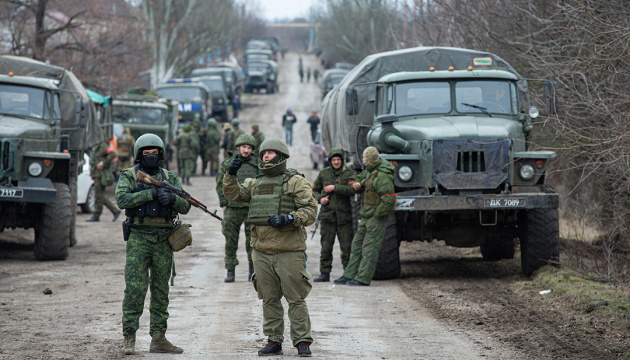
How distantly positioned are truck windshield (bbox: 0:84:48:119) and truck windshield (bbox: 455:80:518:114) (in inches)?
254

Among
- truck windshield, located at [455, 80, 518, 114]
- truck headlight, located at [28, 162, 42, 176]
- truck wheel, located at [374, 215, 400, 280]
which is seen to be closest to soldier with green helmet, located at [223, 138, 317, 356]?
truck wheel, located at [374, 215, 400, 280]

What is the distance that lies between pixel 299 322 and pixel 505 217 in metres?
4.86

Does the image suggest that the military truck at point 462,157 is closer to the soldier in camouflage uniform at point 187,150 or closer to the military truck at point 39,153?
the military truck at point 39,153

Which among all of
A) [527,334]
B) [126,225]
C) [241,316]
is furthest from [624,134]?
[126,225]

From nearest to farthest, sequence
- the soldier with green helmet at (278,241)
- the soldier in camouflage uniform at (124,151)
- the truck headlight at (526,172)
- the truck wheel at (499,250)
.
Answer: the soldier with green helmet at (278,241)
the truck headlight at (526,172)
the truck wheel at (499,250)
the soldier in camouflage uniform at (124,151)

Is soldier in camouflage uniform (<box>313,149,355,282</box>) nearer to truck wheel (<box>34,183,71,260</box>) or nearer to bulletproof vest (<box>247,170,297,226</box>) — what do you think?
truck wheel (<box>34,183,71,260</box>)

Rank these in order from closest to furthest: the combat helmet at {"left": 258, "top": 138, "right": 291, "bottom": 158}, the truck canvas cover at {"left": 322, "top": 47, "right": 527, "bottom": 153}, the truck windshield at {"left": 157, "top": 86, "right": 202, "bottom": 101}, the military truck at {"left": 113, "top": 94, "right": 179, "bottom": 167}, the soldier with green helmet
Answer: the soldier with green helmet
the combat helmet at {"left": 258, "top": 138, "right": 291, "bottom": 158}
the truck canvas cover at {"left": 322, "top": 47, "right": 527, "bottom": 153}
the military truck at {"left": 113, "top": 94, "right": 179, "bottom": 167}
the truck windshield at {"left": 157, "top": 86, "right": 202, "bottom": 101}

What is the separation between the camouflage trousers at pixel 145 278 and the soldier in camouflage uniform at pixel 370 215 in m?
3.81

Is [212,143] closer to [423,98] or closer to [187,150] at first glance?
[187,150]

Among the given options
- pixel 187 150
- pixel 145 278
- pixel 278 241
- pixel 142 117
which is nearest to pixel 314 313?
pixel 278 241

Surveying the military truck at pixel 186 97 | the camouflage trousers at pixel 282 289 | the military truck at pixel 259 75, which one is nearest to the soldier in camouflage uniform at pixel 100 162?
the camouflage trousers at pixel 282 289

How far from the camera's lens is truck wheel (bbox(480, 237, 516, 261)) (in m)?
12.8

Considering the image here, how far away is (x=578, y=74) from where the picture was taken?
459 inches

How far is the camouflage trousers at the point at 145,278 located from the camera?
679 centimetres
